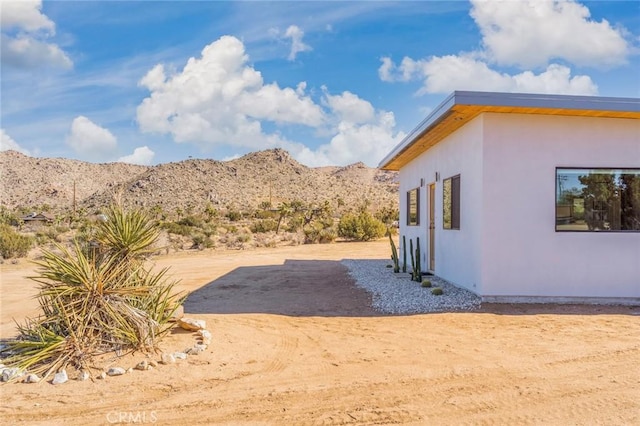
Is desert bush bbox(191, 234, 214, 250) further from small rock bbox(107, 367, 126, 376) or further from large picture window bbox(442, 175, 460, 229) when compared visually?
small rock bbox(107, 367, 126, 376)

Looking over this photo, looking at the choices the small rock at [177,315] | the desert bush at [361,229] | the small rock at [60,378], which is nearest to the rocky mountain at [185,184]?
the desert bush at [361,229]

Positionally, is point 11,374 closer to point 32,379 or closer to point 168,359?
point 32,379

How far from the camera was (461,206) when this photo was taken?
32.9 ft

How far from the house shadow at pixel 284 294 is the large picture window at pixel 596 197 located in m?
3.96

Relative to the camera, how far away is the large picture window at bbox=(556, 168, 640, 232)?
8820 millimetres

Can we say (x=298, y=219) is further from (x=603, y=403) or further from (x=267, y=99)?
(x=603, y=403)

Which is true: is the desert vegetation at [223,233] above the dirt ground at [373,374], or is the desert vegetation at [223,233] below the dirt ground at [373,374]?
above

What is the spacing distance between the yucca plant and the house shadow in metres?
2.59

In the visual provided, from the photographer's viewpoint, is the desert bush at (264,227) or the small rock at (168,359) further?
the desert bush at (264,227)

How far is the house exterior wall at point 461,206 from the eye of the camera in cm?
912

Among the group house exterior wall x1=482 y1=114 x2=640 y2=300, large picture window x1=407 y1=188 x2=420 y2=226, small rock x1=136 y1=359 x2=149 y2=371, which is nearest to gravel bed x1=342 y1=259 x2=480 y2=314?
house exterior wall x1=482 y1=114 x2=640 y2=300

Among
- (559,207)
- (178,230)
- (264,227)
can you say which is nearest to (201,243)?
(178,230)

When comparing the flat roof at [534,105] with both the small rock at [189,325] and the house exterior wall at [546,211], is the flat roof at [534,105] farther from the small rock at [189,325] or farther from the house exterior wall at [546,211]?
the small rock at [189,325]

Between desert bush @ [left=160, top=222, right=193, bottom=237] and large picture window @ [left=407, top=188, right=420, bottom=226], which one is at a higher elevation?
large picture window @ [left=407, top=188, right=420, bottom=226]
